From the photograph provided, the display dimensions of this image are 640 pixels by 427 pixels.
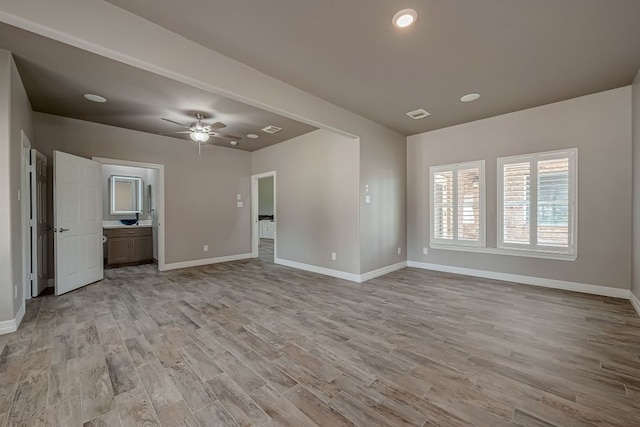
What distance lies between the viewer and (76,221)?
4.32 metres

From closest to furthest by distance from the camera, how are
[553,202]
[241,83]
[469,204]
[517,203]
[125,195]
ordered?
[241,83]
[553,202]
[517,203]
[469,204]
[125,195]

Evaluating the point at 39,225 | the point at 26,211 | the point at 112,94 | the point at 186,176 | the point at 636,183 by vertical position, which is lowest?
the point at 39,225

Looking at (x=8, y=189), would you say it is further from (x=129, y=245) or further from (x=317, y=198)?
(x=317, y=198)

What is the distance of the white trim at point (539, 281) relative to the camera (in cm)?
378

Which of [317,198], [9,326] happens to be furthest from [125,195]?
[317,198]

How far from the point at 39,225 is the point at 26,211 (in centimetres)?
82

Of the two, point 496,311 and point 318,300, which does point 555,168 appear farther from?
point 318,300

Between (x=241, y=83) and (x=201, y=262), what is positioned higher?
(x=241, y=83)

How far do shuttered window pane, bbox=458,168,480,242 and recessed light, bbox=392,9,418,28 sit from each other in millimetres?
3438

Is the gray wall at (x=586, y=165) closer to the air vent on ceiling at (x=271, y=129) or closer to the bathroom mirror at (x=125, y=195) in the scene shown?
the air vent on ceiling at (x=271, y=129)

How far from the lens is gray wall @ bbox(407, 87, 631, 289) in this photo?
146 inches

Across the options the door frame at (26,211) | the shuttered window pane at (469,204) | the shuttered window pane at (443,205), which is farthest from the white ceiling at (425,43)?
the door frame at (26,211)

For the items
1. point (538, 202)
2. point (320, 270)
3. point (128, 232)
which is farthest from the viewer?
point (128, 232)

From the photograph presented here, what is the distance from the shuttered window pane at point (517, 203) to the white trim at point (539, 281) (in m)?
0.61
